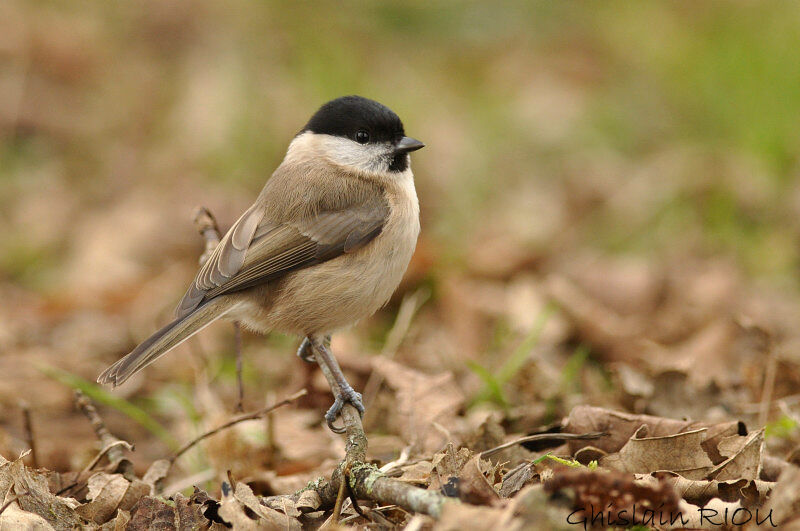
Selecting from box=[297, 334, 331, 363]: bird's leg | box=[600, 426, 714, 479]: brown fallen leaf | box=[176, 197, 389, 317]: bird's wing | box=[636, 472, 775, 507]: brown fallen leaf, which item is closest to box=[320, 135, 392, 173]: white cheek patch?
box=[176, 197, 389, 317]: bird's wing

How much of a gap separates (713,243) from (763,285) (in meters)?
0.70

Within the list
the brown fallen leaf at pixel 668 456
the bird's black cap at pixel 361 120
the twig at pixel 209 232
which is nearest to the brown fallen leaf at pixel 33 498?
the twig at pixel 209 232

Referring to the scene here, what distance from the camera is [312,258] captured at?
351 centimetres

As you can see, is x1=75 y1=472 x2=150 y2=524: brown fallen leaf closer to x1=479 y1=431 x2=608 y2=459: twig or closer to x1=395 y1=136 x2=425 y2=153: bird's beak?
x1=479 y1=431 x2=608 y2=459: twig

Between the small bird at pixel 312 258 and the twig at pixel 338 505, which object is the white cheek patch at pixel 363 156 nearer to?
the small bird at pixel 312 258

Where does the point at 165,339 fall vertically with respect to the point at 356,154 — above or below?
below

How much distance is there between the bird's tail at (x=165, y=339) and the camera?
3.04m

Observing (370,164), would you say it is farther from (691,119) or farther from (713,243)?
(691,119)

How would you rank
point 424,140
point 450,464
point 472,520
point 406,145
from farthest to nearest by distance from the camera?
1. point 424,140
2. point 406,145
3. point 450,464
4. point 472,520

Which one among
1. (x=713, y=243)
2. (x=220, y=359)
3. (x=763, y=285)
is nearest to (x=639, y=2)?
(x=713, y=243)

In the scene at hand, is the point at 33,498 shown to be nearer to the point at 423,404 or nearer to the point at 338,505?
the point at 338,505

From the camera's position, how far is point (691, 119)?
27.8ft

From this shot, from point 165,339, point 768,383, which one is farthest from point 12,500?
point 768,383

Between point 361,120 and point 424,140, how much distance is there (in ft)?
14.5
